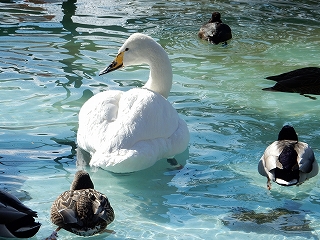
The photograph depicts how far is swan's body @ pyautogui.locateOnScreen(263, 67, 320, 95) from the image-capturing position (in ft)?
29.1

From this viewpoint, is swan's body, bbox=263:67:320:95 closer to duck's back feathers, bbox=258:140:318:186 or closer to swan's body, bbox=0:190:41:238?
duck's back feathers, bbox=258:140:318:186

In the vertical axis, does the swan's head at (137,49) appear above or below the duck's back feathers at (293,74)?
above

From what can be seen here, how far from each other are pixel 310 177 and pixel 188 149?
55.9 inches

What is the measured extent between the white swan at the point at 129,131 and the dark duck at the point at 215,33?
15.3 feet

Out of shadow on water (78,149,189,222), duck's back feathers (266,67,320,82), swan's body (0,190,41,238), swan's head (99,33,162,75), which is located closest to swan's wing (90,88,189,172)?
shadow on water (78,149,189,222)

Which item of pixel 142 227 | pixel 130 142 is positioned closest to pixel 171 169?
pixel 130 142

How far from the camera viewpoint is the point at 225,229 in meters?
5.49

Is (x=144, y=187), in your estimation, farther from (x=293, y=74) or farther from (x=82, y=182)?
(x=293, y=74)

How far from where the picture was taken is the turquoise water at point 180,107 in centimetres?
573

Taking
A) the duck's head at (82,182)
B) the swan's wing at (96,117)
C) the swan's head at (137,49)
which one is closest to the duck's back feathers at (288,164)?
the swan's wing at (96,117)

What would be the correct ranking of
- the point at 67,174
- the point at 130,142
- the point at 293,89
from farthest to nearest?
the point at 293,89 → the point at 67,174 → the point at 130,142

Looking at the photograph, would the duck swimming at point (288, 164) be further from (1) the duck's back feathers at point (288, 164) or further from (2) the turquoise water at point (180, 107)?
(2) the turquoise water at point (180, 107)

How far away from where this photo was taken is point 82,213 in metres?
5.03

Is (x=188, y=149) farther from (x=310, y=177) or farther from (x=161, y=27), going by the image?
(x=161, y=27)
